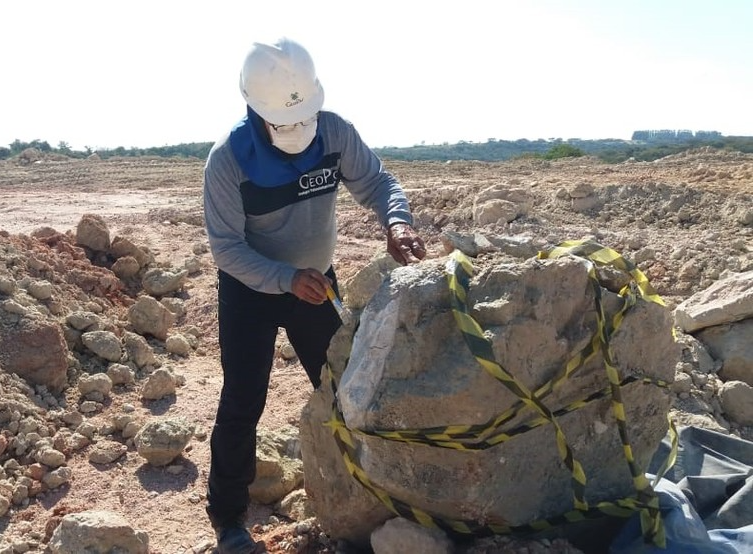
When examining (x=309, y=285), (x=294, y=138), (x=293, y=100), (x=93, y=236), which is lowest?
(x=93, y=236)

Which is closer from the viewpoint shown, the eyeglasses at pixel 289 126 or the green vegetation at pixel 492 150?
the eyeglasses at pixel 289 126

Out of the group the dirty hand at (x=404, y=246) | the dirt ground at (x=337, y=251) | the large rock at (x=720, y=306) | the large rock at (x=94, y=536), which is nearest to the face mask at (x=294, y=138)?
the dirty hand at (x=404, y=246)

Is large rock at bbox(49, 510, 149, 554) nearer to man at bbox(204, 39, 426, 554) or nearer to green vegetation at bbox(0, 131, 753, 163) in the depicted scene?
man at bbox(204, 39, 426, 554)

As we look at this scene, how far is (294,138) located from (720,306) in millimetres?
3219

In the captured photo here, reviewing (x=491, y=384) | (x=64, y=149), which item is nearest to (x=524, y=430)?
(x=491, y=384)

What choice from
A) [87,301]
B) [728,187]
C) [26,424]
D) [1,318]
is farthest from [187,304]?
[728,187]

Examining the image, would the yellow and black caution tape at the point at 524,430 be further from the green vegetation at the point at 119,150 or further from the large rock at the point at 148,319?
the green vegetation at the point at 119,150

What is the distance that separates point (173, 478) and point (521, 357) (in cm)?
243

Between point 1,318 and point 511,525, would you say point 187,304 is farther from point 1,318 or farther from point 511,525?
point 511,525

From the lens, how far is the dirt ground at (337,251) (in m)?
3.81

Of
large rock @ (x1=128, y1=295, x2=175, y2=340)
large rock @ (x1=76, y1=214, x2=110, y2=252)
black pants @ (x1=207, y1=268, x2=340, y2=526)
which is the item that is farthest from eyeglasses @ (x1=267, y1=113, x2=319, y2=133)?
large rock @ (x1=76, y1=214, x2=110, y2=252)

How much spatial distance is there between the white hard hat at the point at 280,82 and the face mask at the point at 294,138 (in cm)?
8

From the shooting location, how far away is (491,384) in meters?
2.32

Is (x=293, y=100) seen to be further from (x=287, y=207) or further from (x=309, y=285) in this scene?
(x=309, y=285)
